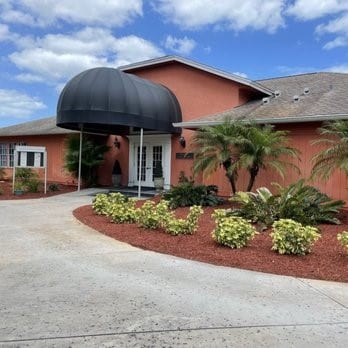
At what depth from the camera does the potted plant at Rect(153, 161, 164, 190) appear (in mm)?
18656

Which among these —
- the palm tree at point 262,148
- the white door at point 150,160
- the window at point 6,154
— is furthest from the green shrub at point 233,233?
the window at point 6,154

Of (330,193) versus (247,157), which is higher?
(247,157)

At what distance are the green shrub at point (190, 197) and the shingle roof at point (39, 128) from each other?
10.4 meters

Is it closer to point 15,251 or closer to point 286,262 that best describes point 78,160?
point 15,251

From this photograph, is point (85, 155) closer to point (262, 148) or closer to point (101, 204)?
point (101, 204)

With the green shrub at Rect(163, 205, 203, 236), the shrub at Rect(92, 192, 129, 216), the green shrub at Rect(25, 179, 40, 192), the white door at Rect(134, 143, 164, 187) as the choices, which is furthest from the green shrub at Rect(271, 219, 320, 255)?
the green shrub at Rect(25, 179, 40, 192)

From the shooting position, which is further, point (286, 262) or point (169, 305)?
point (286, 262)

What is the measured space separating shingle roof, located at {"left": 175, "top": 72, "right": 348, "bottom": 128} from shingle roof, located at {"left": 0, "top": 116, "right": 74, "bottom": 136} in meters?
10.1

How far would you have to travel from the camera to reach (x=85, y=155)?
66.9ft

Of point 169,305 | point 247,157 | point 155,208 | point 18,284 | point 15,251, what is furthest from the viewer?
point 247,157

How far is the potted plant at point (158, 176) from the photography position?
18.7 meters

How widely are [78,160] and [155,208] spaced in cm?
1152

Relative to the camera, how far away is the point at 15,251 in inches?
305


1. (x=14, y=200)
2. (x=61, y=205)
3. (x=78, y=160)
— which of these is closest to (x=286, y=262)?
(x=61, y=205)
